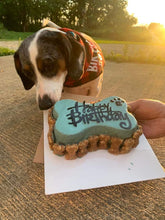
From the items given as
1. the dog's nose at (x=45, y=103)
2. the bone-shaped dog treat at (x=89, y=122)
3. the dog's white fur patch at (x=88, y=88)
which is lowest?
the dog's white fur patch at (x=88, y=88)

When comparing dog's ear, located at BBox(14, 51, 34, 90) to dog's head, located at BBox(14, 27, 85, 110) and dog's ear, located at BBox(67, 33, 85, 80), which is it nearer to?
dog's head, located at BBox(14, 27, 85, 110)

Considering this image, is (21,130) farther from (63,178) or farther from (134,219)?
(134,219)

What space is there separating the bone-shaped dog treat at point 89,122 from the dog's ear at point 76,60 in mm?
381

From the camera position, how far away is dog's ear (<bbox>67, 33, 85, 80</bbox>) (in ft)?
3.70

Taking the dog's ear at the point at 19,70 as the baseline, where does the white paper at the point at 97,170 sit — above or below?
below

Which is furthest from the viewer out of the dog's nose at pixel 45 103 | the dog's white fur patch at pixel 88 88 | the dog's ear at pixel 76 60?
the dog's white fur patch at pixel 88 88

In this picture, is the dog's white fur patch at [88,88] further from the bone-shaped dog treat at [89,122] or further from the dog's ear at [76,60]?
the bone-shaped dog treat at [89,122]

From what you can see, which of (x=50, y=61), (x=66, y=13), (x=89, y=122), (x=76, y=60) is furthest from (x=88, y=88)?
(x=66, y=13)

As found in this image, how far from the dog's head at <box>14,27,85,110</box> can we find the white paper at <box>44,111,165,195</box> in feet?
1.17

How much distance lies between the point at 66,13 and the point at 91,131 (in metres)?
15.0

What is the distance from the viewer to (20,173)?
0.78 m

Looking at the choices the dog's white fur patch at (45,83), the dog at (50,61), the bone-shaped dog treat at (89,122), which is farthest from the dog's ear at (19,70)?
the bone-shaped dog treat at (89,122)

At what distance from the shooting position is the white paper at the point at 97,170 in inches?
25.2

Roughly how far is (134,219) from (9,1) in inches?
599
